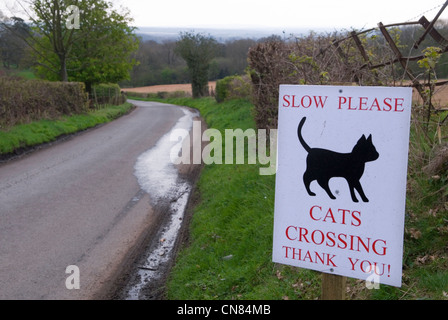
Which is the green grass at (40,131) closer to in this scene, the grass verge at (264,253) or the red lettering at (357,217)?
the grass verge at (264,253)

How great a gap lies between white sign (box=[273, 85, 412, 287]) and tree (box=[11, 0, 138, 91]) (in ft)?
83.6

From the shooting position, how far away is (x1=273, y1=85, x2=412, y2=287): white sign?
2162 mm

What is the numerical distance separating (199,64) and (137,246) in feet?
118

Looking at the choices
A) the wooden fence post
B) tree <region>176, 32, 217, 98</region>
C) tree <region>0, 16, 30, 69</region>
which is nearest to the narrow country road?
the wooden fence post

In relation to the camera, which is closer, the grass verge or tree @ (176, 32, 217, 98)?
the grass verge

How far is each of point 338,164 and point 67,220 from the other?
603 centimetres

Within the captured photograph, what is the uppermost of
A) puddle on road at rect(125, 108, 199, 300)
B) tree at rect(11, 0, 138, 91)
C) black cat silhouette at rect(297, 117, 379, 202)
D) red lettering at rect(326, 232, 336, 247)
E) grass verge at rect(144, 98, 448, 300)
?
tree at rect(11, 0, 138, 91)

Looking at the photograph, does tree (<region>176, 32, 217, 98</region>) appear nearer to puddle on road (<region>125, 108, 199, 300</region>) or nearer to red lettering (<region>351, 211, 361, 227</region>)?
puddle on road (<region>125, 108, 199, 300</region>)

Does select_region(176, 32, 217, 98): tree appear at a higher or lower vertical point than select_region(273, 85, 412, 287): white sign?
higher

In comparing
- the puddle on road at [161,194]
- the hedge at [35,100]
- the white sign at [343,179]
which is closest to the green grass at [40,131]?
the hedge at [35,100]

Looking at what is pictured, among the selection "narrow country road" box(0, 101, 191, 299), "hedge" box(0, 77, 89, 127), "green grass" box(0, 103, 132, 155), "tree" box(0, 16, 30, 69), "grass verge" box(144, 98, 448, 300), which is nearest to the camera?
"grass verge" box(144, 98, 448, 300)

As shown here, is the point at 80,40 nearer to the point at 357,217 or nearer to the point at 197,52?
the point at 197,52
